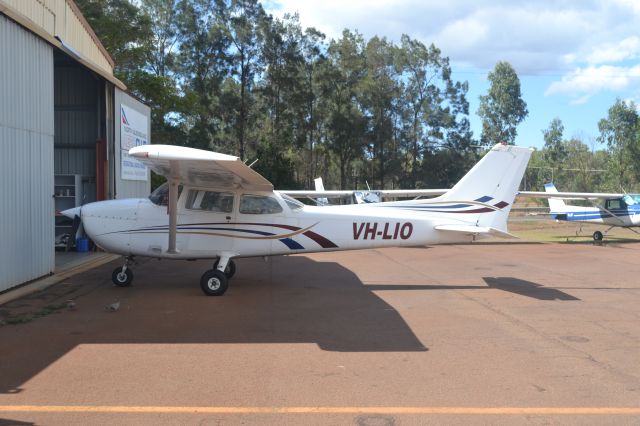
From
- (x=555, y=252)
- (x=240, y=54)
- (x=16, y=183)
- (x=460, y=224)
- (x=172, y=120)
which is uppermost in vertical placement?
(x=240, y=54)

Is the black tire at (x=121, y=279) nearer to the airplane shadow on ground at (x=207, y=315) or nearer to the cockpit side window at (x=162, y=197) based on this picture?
the airplane shadow on ground at (x=207, y=315)

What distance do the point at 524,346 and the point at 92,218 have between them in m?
7.27

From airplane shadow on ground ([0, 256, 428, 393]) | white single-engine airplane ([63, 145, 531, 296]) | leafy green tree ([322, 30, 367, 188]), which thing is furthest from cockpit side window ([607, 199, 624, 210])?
leafy green tree ([322, 30, 367, 188])

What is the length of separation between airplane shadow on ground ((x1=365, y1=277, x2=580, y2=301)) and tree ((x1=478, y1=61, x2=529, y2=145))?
5555 cm

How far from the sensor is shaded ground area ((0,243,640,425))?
417 cm

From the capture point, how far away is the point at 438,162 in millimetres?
49344

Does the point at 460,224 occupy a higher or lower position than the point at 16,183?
lower

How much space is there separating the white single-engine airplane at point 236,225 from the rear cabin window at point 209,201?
0.02 m

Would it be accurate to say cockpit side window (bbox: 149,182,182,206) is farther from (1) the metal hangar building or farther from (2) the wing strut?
(1) the metal hangar building

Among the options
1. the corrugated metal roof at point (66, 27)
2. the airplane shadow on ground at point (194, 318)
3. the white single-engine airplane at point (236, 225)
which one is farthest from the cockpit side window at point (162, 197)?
the corrugated metal roof at point (66, 27)

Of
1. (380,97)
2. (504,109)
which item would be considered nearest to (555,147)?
(504,109)

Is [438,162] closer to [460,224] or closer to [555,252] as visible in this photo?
[555,252]

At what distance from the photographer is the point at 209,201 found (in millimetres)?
9375

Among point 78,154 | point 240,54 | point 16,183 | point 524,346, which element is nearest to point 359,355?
point 524,346
